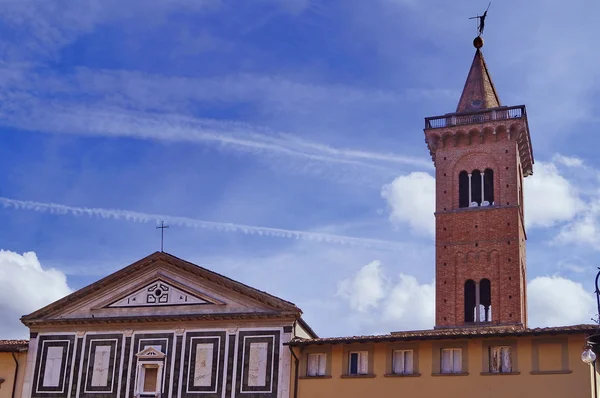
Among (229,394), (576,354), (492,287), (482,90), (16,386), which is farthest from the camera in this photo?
(482,90)

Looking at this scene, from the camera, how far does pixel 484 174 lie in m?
42.8

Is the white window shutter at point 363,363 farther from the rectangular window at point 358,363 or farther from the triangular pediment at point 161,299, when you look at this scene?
the triangular pediment at point 161,299

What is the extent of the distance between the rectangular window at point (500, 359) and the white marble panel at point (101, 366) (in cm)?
1415

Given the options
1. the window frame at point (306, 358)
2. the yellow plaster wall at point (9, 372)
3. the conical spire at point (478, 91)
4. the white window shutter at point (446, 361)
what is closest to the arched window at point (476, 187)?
the conical spire at point (478, 91)

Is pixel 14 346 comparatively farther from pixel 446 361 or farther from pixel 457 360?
pixel 457 360

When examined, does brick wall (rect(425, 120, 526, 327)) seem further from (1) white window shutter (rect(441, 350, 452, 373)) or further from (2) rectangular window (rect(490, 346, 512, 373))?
(2) rectangular window (rect(490, 346, 512, 373))

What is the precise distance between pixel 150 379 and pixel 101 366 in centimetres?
205

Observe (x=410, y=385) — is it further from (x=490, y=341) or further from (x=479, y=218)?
(x=479, y=218)

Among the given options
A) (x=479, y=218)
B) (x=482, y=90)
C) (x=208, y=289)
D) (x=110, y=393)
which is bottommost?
(x=110, y=393)

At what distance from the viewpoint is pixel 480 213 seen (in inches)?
1638

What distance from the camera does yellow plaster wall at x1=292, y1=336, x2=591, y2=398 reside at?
27.3 meters

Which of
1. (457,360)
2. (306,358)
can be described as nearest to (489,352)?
(457,360)

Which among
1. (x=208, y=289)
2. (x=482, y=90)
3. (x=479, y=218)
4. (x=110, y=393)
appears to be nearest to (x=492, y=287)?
(x=479, y=218)

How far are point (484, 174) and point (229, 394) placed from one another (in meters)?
18.4
